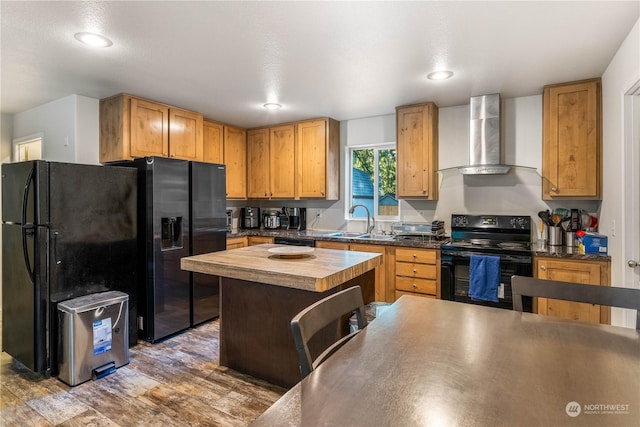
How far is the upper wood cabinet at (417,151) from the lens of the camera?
149 inches

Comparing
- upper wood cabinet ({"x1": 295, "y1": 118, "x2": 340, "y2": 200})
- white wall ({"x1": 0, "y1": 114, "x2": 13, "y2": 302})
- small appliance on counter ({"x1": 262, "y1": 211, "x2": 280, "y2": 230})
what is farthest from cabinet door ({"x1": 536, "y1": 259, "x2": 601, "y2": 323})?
white wall ({"x1": 0, "y1": 114, "x2": 13, "y2": 302})

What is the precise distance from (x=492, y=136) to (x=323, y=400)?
348cm

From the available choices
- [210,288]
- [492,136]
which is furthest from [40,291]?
[492,136]

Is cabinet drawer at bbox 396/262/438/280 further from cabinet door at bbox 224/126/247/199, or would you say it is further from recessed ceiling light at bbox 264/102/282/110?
cabinet door at bbox 224/126/247/199

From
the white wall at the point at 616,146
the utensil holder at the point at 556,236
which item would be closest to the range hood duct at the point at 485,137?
the utensil holder at the point at 556,236

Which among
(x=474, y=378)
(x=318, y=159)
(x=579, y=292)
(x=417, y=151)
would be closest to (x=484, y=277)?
(x=417, y=151)

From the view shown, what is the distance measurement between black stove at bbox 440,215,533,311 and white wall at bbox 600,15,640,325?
60cm

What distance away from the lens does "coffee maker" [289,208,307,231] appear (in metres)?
4.93

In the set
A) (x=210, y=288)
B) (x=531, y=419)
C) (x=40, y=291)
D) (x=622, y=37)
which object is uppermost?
(x=622, y=37)

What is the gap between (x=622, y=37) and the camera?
227cm

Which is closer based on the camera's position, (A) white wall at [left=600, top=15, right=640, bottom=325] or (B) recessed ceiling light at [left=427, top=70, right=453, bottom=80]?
(A) white wall at [left=600, top=15, right=640, bottom=325]

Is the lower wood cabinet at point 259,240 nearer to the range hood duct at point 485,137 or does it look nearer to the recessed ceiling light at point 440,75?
the range hood duct at point 485,137

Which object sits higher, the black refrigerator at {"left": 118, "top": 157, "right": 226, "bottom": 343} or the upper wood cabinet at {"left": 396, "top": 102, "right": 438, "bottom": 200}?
the upper wood cabinet at {"left": 396, "top": 102, "right": 438, "bottom": 200}

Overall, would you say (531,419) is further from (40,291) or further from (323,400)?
(40,291)
